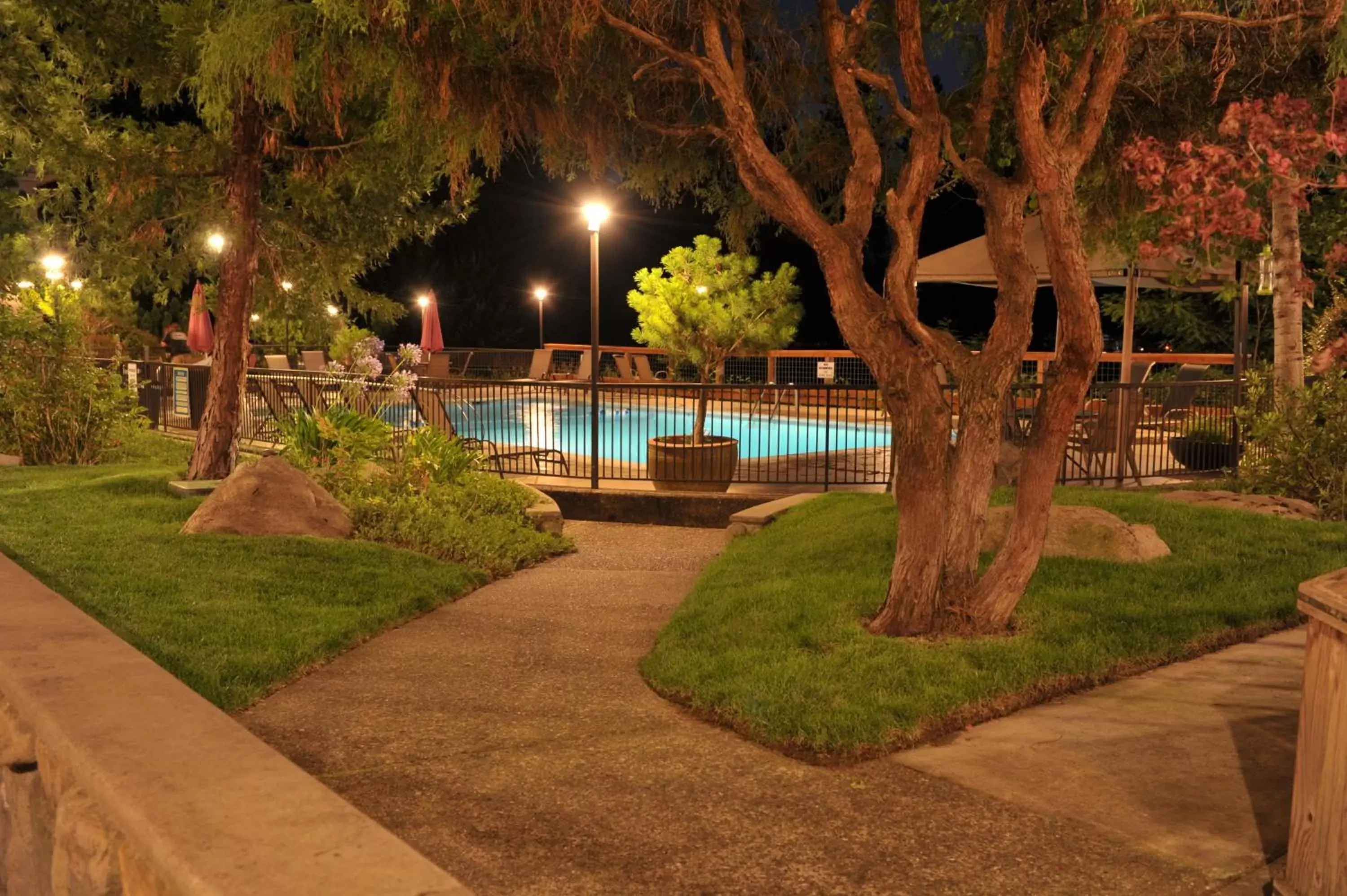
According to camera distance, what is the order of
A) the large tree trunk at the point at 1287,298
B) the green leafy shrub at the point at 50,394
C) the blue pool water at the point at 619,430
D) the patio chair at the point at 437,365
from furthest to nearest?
the patio chair at the point at 437,365 → the blue pool water at the point at 619,430 → the green leafy shrub at the point at 50,394 → the large tree trunk at the point at 1287,298

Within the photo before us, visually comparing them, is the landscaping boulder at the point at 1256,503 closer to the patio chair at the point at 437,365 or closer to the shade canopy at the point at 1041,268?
the shade canopy at the point at 1041,268

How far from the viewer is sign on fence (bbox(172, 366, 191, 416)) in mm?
18859

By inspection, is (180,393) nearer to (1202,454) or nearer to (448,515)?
(448,515)

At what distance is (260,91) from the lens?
10.2 metres

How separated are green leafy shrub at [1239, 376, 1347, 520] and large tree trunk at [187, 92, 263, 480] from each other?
394 inches

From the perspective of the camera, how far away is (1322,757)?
334 cm

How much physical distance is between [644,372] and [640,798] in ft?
83.1

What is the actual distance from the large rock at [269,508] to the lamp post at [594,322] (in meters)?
3.47

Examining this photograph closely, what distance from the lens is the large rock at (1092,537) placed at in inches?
317

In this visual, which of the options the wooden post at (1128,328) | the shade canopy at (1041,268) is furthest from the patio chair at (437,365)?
the wooden post at (1128,328)

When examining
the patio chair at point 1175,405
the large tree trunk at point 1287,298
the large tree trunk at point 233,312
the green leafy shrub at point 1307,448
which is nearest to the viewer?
the green leafy shrub at point 1307,448

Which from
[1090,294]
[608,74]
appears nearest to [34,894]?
[1090,294]

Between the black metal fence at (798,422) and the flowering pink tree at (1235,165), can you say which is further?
the black metal fence at (798,422)

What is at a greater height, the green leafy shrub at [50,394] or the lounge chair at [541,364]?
the lounge chair at [541,364]
